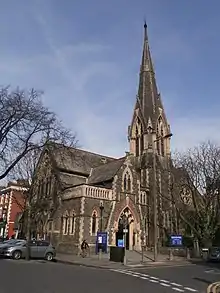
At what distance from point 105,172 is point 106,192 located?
524 cm

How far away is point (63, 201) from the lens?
4169 centimetres

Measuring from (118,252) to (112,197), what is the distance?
1304 centimetres

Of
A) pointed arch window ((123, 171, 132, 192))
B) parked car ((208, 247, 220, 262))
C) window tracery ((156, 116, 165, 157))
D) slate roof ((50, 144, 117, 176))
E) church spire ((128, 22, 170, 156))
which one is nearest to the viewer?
parked car ((208, 247, 220, 262))

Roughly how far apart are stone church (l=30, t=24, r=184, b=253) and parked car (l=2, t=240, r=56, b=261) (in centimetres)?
750

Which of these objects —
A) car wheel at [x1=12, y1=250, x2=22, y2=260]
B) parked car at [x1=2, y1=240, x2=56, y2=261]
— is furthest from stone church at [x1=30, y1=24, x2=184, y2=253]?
car wheel at [x1=12, y1=250, x2=22, y2=260]

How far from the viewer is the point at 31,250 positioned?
28844 mm

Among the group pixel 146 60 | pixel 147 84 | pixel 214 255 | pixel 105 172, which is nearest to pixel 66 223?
pixel 105 172

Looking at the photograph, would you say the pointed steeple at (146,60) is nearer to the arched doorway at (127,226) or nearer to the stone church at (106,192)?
the stone church at (106,192)

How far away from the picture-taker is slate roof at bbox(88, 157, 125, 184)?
142ft

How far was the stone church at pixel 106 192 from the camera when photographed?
38.4m

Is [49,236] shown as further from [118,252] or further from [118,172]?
[118,252]

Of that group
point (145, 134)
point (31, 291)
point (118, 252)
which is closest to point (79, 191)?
point (118, 252)

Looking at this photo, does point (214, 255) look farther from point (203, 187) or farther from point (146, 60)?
point (146, 60)

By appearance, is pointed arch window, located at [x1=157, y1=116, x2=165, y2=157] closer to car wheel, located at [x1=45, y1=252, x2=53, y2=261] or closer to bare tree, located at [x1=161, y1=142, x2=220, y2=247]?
bare tree, located at [x1=161, y1=142, x2=220, y2=247]
